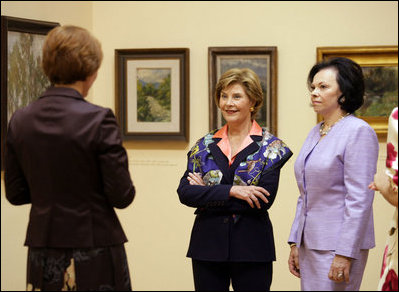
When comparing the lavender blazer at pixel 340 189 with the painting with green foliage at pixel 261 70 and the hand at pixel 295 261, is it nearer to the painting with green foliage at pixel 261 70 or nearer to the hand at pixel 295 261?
the hand at pixel 295 261

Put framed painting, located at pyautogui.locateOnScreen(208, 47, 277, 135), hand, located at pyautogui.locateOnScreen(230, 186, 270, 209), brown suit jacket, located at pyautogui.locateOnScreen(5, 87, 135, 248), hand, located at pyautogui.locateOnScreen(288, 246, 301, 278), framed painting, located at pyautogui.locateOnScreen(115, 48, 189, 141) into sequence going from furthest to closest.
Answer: framed painting, located at pyautogui.locateOnScreen(115, 48, 189, 141), framed painting, located at pyautogui.locateOnScreen(208, 47, 277, 135), hand, located at pyautogui.locateOnScreen(288, 246, 301, 278), hand, located at pyautogui.locateOnScreen(230, 186, 270, 209), brown suit jacket, located at pyautogui.locateOnScreen(5, 87, 135, 248)

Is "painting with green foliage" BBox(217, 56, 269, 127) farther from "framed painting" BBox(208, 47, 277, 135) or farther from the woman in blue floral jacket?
the woman in blue floral jacket

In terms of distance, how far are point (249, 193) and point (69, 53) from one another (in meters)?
1.26

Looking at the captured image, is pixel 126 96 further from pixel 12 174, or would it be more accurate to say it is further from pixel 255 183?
pixel 12 174

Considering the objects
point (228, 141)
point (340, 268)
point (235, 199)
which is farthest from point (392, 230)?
point (228, 141)

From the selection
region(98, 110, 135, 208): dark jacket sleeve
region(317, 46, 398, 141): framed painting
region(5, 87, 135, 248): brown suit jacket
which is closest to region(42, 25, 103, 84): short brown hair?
region(5, 87, 135, 248): brown suit jacket

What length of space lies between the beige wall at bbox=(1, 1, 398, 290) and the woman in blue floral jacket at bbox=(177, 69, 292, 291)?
1766mm

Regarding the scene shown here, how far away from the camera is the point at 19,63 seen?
458 centimetres

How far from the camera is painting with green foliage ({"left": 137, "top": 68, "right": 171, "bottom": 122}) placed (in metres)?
5.30

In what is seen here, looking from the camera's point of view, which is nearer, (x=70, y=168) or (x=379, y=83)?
(x=70, y=168)

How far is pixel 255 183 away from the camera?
3.33 meters

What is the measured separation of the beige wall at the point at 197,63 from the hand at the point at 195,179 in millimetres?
1878

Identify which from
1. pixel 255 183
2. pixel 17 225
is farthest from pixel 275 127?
pixel 17 225

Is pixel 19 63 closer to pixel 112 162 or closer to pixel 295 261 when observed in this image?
pixel 112 162
